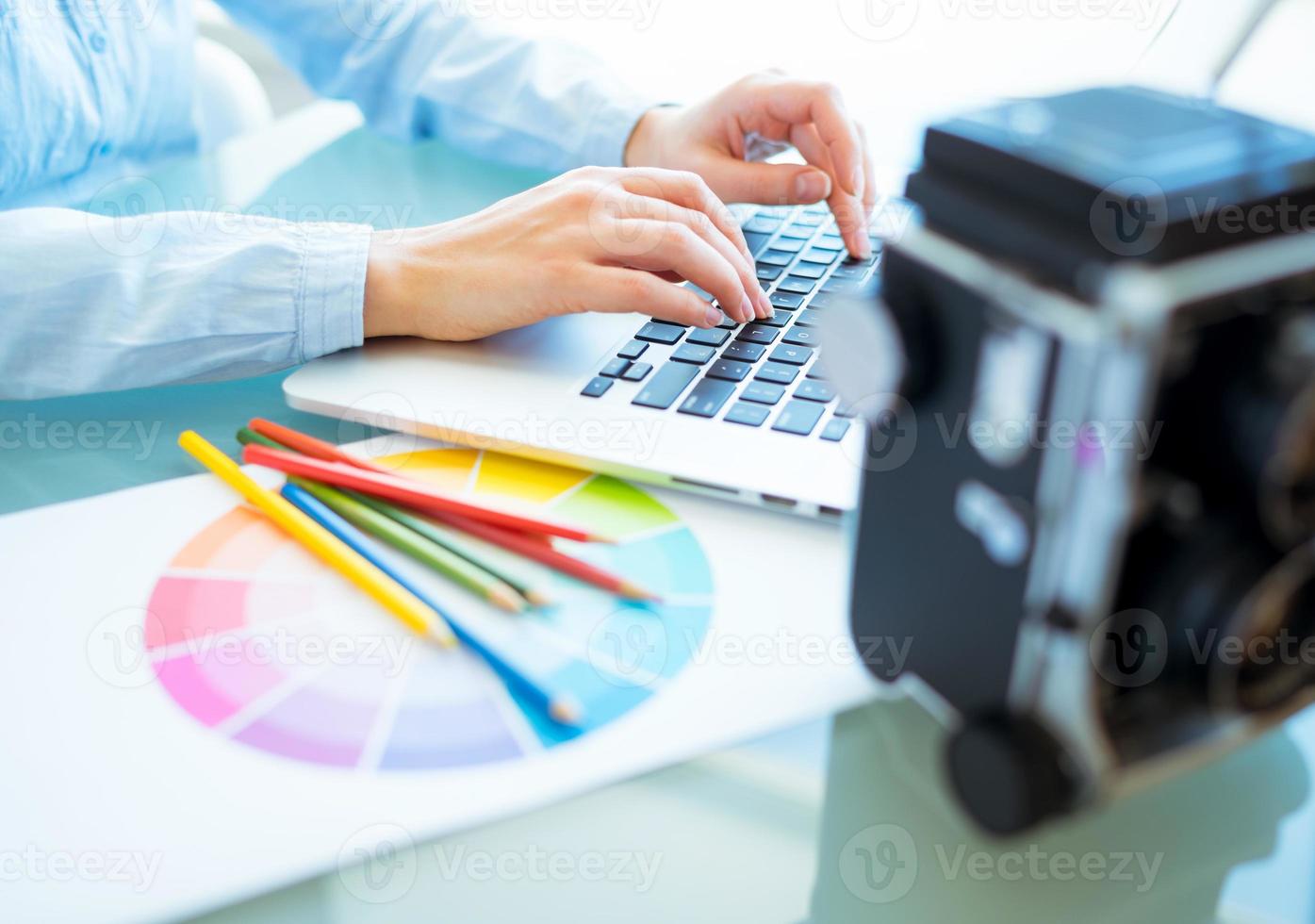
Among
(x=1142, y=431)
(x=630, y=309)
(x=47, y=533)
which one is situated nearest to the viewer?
(x=1142, y=431)

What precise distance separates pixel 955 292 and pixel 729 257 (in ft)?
1.12

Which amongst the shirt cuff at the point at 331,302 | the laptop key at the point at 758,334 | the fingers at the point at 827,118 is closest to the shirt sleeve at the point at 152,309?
the shirt cuff at the point at 331,302

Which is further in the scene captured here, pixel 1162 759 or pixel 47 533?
pixel 47 533

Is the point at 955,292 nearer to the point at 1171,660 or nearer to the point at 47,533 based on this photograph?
the point at 1171,660

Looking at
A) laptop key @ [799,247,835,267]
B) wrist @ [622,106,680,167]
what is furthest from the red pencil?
wrist @ [622,106,680,167]

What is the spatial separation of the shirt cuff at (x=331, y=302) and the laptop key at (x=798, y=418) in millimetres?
245

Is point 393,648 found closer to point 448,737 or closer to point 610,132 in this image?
point 448,737

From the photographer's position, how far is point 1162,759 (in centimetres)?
32

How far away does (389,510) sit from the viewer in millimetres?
502

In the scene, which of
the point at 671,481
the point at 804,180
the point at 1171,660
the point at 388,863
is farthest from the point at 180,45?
the point at 1171,660

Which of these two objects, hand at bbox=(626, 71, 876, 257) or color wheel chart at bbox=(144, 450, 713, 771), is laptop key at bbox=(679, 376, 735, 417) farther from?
hand at bbox=(626, 71, 876, 257)

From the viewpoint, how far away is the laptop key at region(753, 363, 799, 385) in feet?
1.93

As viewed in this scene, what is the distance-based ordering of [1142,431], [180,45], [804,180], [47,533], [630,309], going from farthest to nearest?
[180,45] → [804,180] → [630,309] → [47,533] → [1142,431]

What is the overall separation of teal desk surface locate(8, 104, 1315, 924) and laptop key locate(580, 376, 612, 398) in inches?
9.2
